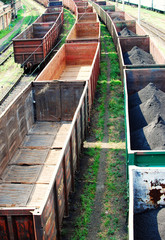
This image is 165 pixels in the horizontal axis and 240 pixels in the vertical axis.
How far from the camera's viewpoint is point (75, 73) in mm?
16969

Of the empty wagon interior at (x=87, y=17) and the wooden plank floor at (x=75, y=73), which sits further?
the empty wagon interior at (x=87, y=17)

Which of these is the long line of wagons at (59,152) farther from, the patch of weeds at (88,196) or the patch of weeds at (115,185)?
the patch of weeds at (115,185)

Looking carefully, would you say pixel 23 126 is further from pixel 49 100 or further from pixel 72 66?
pixel 72 66

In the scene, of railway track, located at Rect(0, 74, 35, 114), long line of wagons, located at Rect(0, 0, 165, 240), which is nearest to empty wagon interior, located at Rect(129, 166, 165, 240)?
long line of wagons, located at Rect(0, 0, 165, 240)

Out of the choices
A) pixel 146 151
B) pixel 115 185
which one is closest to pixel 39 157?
pixel 115 185

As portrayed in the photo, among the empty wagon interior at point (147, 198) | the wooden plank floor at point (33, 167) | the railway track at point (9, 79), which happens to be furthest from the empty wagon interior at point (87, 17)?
the empty wagon interior at point (147, 198)

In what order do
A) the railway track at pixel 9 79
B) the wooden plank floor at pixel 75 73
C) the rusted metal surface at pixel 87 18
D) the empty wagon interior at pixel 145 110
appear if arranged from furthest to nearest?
the rusted metal surface at pixel 87 18
the wooden plank floor at pixel 75 73
the railway track at pixel 9 79
the empty wagon interior at pixel 145 110

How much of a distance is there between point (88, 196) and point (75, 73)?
383 inches

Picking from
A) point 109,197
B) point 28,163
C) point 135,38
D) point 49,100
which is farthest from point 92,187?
point 135,38

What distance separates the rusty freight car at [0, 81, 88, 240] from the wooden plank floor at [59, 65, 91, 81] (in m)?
4.98

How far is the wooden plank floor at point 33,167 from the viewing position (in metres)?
7.28

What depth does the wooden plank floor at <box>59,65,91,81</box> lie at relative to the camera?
53.1 ft

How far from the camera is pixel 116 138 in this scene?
1141 cm

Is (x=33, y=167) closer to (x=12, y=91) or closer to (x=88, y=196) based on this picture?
(x=88, y=196)
